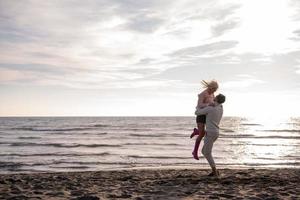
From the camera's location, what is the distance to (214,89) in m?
9.80

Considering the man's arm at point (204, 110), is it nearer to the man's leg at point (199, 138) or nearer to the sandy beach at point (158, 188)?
the man's leg at point (199, 138)

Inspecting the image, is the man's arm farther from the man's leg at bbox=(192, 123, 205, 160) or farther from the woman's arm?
the man's leg at bbox=(192, 123, 205, 160)

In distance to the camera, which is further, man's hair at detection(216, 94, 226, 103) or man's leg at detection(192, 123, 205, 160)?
man's leg at detection(192, 123, 205, 160)

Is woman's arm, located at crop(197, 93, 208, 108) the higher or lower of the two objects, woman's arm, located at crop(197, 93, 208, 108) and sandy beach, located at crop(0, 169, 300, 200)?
the higher

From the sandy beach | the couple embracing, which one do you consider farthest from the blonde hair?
the sandy beach

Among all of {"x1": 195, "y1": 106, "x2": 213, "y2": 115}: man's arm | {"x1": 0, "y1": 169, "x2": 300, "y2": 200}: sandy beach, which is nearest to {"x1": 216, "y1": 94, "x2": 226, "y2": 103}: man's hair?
{"x1": 195, "y1": 106, "x2": 213, "y2": 115}: man's arm

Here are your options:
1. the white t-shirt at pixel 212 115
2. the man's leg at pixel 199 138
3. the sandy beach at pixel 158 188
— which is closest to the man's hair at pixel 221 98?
the white t-shirt at pixel 212 115

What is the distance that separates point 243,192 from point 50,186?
4.79 metres

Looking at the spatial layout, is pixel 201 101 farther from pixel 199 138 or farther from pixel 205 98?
pixel 199 138

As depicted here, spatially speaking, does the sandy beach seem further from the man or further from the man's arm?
the man's arm

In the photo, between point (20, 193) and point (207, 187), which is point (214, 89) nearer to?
point (207, 187)

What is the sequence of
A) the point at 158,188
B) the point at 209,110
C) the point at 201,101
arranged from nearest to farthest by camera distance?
the point at 158,188 < the point at 209,110 < the point at 201,101

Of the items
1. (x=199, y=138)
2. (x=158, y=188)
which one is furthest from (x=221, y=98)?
(x=158, y=188)

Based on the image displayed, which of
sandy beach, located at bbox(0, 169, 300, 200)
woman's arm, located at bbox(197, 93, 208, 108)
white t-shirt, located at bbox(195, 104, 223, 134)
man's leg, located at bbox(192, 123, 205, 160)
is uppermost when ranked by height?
woman's arm, located at bbox(197, 93, 208, 108)
